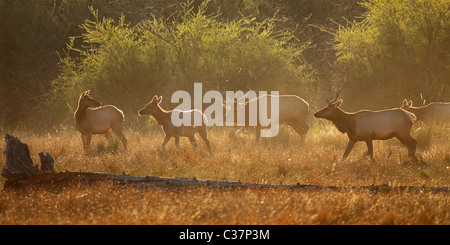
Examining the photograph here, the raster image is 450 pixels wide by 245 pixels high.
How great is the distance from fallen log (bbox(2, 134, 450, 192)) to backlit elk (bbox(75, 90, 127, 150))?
5992 millimetres

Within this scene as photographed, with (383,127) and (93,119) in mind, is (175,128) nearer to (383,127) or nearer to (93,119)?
(93,119)

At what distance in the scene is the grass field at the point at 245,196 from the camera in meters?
6.35

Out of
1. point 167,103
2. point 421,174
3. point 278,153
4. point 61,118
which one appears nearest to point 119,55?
point 167,103

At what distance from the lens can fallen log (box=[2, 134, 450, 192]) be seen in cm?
802

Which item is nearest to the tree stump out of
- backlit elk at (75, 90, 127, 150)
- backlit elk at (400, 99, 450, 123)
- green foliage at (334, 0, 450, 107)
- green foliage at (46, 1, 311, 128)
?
backlit elk at (75, 90, 127, 150)

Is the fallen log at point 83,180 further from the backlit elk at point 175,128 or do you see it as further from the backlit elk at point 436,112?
the backlit elk at point 436,112

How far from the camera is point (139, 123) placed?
22594 millimetres

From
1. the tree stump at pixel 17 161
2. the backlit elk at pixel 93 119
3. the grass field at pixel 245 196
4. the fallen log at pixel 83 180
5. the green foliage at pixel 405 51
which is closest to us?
the grass field at pixel 245 196

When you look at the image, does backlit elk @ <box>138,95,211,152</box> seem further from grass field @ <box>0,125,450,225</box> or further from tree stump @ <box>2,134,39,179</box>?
tree stump @ <box>2,134,39,179</box>

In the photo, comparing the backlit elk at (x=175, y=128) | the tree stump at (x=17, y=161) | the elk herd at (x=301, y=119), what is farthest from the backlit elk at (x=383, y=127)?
the tree stump at (x=17, y=161)

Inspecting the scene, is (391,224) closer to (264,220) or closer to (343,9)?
(264,220)

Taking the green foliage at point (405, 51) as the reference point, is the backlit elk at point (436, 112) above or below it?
below

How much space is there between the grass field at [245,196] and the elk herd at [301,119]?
1.81ft
